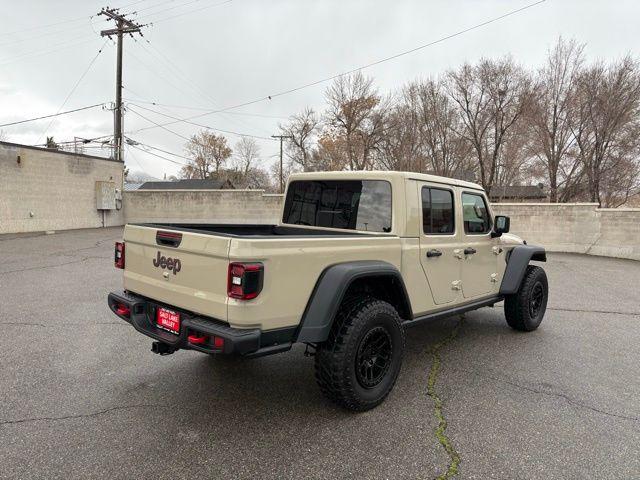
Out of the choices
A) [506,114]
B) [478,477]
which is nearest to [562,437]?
[478,477]

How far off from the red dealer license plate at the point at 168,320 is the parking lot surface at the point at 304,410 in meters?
0.64

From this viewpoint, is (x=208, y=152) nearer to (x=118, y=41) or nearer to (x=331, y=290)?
(x=118, y=41)

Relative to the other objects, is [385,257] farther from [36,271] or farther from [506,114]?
[506,114]

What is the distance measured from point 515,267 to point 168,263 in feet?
12.6

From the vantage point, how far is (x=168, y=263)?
9.44 ft

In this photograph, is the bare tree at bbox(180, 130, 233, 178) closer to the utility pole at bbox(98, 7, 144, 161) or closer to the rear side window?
the utility pole at bbox(98, 7, 144, 161)

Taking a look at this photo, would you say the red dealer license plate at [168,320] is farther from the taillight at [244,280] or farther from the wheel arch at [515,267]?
the wheel arch at [515,267]

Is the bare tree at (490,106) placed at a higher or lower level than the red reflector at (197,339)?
higher

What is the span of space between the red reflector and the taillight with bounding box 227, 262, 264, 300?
330 millimetres

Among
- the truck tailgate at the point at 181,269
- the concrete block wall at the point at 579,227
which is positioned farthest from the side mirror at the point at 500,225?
the concrete block wall at the point at 579,227

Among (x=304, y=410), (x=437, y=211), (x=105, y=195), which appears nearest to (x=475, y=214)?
(x=437, y=211)

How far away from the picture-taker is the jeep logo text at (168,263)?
9.19 ft

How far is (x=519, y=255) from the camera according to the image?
15.6 ft

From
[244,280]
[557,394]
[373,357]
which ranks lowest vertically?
[557,394]
